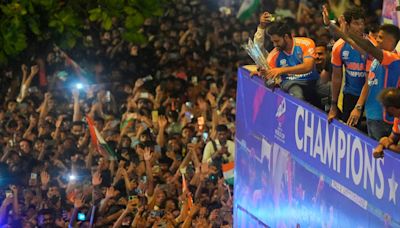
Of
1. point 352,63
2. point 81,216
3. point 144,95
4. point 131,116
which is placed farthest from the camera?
point 144,95

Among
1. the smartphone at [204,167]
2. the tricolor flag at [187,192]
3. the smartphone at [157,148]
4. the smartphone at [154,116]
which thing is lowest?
the smartphone at [154,116]

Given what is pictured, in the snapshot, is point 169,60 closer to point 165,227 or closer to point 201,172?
point 201,172

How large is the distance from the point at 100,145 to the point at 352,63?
7.36m

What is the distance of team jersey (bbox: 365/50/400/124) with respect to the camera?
967 cm

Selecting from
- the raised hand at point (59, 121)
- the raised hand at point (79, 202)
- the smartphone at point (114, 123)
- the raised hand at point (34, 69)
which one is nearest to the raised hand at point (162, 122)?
the smartphone at point (114, 123)

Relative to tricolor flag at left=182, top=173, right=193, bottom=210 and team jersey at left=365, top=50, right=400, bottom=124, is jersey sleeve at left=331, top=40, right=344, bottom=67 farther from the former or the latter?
tricolor flag at left=182, top=173, right=193, bottom=210

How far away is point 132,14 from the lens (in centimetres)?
2111

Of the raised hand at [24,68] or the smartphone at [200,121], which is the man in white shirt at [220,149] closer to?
the smartphone at [200,121]

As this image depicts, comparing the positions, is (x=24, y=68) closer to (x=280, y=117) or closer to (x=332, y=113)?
(x=280, y=117)

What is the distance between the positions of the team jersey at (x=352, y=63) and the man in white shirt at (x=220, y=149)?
18.6 feet

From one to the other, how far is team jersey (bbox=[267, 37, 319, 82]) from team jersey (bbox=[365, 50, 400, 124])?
1.76m

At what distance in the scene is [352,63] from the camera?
1067 cm

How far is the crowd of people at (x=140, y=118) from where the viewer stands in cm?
1490

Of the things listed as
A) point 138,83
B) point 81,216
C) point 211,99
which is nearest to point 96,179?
point 81,216
